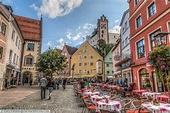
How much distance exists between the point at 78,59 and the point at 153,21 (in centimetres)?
3859

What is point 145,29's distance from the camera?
50.3 ft

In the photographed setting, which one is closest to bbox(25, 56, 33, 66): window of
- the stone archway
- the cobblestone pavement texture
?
the stone archway

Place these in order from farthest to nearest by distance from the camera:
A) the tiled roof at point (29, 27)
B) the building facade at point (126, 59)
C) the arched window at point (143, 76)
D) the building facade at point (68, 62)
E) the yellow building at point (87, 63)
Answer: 1. the building facade at point (68, 62)
2. the yellow building at point (87, 63)
3. the tiled roof at point (29, 27)
4. the building facade at point (126, 59)
5. the arched window at point (143, 76)

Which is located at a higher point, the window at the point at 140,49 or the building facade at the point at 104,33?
the building facade at the point at 104,33

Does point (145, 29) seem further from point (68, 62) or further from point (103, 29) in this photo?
point (103, 29)

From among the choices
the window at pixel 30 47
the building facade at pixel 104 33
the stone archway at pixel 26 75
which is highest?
the building facade at pixel 104 33

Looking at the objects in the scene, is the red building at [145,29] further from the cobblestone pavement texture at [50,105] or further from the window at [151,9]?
the cobblestone pavement texture at [50,105]

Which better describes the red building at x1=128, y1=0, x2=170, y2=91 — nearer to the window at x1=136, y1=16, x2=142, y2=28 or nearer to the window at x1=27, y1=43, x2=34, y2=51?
the window at x1=136, y1=16, x2=142, y2=28

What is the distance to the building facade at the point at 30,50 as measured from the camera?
30422 millimetres

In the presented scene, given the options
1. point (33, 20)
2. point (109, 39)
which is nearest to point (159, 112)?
point (33, 20)

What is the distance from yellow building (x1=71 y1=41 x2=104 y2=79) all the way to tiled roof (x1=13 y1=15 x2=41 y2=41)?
61.3ft

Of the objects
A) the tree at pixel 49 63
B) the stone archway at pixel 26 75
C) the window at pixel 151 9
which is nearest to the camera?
the window at pixel 151 9

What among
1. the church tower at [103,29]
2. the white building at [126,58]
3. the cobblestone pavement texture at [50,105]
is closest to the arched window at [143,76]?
the white building at [126,58]

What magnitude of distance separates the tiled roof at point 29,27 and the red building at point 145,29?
23.6 metres
